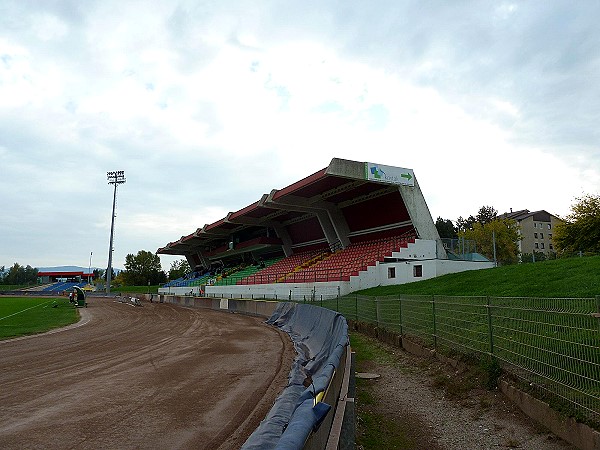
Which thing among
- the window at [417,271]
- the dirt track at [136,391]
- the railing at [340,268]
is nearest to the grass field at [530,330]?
the dirt track at [136,391]

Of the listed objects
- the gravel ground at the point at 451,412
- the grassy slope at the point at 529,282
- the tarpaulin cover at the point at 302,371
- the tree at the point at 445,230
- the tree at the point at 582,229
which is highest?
the tree at the point at 445,230

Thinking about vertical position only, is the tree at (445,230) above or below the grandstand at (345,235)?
above

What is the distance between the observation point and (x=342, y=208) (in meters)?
42.2

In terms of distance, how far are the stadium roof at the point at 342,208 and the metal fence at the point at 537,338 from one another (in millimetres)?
22488

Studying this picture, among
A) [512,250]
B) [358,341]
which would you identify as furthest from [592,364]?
[512,250]

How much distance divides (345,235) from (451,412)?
1440 inches

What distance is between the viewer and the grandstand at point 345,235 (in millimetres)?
32219

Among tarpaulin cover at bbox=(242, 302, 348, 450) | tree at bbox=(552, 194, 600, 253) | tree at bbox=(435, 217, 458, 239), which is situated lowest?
tarpaulin cover at bbox=(242, 302, 348, 450)

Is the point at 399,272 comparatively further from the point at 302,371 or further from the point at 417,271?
the point at 302,371

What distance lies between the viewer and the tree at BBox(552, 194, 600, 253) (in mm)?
37844

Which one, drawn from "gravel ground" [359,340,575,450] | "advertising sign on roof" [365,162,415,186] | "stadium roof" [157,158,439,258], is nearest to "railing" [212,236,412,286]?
"stadium roof" [157,158,439,258]

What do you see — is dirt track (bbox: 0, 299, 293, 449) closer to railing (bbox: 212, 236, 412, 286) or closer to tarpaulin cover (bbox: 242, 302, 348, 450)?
tarpaulin cover (bbox: 242, 302, 348, 450)

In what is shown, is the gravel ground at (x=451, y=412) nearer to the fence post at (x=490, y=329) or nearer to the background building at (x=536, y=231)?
the fence post at (x=490, y=329)

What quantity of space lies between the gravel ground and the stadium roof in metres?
23.3
